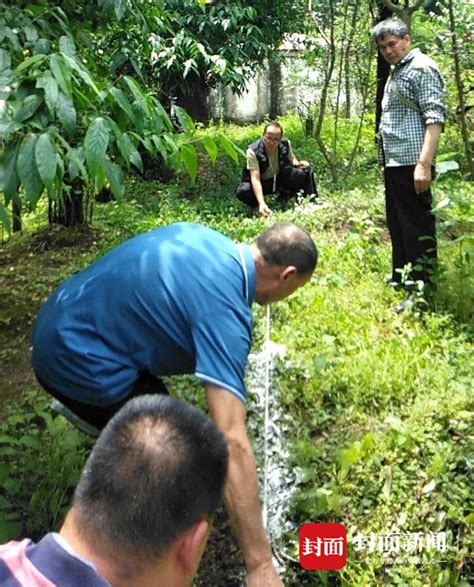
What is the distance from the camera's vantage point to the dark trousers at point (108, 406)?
2.16 metres

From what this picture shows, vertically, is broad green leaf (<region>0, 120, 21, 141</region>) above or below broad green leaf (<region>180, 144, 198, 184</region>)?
above

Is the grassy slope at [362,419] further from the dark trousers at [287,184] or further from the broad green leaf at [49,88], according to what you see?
the dark trousers at [287,184]

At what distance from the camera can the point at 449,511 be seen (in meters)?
2.26

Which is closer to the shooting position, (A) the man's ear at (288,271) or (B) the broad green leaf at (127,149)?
(B) the broad green leaf at (127,149)

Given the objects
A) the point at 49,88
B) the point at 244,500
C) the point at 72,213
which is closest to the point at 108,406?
the point at 244,500

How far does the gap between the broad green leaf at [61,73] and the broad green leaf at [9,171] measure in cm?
18

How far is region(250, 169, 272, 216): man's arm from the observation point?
6133 millimetres

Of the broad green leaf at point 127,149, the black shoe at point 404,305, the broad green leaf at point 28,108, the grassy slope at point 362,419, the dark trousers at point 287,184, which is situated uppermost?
the broad green leaf at point 28,108

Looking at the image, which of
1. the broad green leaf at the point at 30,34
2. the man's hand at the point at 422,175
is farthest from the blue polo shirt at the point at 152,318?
the man's hand at the point at 422,175

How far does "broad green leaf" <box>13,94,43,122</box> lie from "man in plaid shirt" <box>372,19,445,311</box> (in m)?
2.42

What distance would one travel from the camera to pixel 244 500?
1.73m

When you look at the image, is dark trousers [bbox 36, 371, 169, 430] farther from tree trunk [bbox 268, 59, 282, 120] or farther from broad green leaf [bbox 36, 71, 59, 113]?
tree trunk [bbox 268, 59, 282, 120]

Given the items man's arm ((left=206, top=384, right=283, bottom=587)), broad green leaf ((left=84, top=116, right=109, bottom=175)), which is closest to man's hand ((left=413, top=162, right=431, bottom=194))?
man's arm ((left=206, top=384, right=283, bottom=587))

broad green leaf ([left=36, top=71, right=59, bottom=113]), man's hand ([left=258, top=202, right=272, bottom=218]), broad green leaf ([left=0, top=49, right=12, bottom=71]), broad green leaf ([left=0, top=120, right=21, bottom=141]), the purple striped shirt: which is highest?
broad green leaf ([left=0, top=49, right=12, bottom=71])
